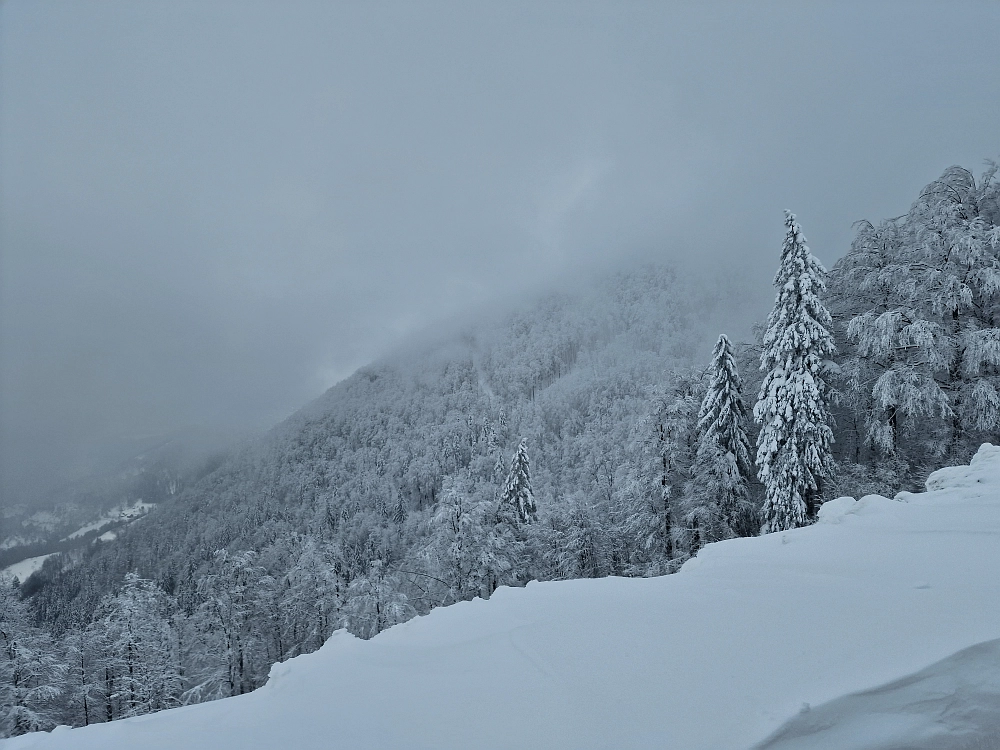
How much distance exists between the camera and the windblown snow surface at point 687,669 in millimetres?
2389

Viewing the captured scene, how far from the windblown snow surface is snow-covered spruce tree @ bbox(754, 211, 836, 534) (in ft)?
25.1

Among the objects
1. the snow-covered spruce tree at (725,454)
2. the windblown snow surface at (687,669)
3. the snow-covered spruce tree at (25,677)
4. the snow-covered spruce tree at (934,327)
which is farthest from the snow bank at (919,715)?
the snow-covered spruce tree at (25,677)

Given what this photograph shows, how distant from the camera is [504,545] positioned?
1602 cm

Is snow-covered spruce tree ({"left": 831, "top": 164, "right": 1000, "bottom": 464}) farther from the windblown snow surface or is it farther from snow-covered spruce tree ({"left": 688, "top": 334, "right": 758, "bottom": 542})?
the windblown snow surface

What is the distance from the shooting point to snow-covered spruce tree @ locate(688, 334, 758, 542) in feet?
42.7

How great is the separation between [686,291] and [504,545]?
197m

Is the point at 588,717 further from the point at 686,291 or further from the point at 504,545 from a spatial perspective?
the point at 686,291

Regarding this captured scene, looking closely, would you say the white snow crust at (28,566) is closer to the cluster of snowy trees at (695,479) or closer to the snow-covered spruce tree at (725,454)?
the cluster of snowy trees at (695,479)

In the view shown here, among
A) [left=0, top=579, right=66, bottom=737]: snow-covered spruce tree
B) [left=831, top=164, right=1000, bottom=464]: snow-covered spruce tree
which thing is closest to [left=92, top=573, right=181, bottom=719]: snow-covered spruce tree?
[left=0, top=579, right=66, bottom=737]: snow-covered spruce tree

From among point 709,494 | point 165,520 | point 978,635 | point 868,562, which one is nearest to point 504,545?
point 709,494

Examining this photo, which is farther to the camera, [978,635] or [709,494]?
[709,494]

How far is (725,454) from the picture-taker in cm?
1312

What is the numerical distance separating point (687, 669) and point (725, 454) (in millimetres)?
11782

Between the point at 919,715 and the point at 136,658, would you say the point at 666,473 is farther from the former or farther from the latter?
the point at 136,658
